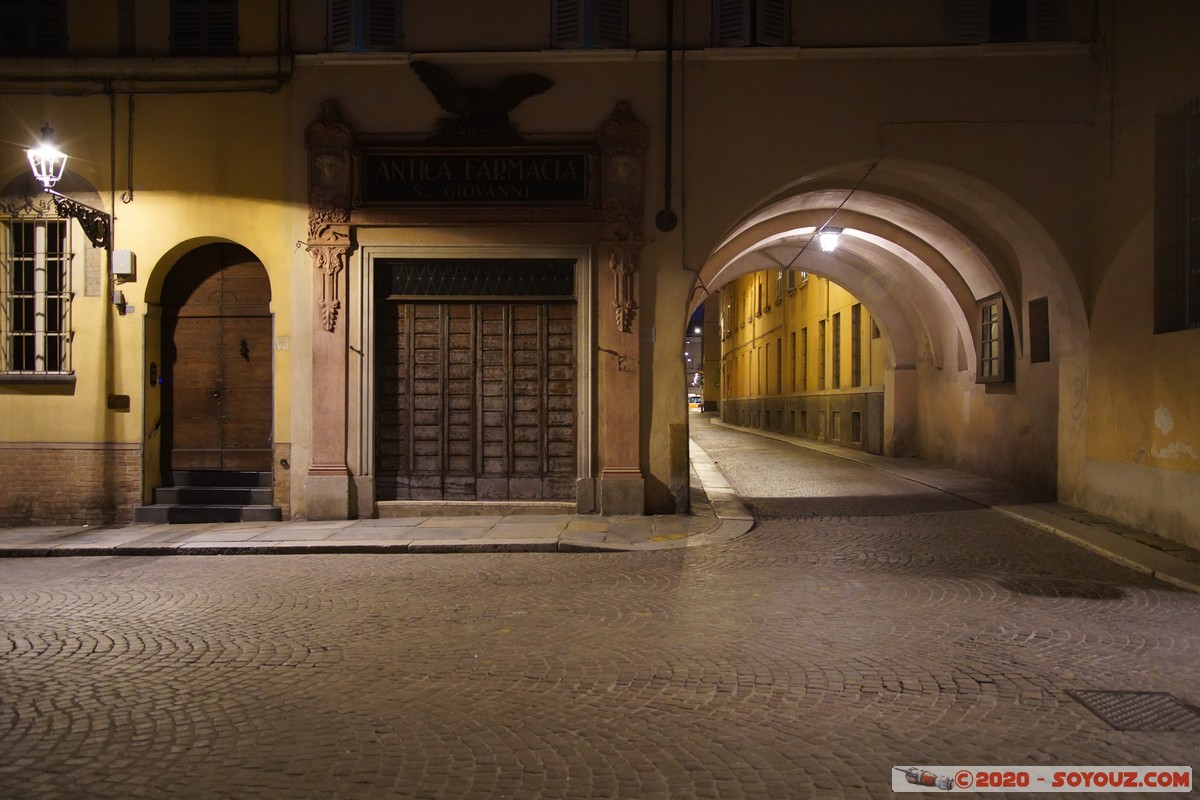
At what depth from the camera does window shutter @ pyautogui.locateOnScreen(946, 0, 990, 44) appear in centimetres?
1166

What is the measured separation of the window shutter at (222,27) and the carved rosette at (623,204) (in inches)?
217

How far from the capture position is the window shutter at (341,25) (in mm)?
11930

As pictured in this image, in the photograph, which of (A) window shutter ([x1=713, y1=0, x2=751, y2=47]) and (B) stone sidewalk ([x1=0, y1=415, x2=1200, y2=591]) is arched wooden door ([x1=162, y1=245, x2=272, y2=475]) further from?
(A) window shutter ([x1=713, y1=0, x2=751, y2=47])

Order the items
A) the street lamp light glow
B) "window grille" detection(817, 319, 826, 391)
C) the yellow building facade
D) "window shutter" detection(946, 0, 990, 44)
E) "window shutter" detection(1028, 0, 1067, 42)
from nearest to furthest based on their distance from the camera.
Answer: the street lamp light glow, "window shutter" detection(1028, 0, 1067, 42), "window shutter" detection(946, 0, 990, 44), the yellow building facade, "window grille" detection(817, 319, 826, 391)

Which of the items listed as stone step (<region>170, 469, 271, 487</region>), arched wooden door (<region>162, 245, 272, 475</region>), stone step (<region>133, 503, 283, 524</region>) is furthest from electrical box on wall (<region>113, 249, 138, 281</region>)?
stone step (<region>133, 503, 283, 524</region>)

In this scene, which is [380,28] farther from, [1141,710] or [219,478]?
[1141,710]

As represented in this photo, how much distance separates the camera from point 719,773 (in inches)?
149

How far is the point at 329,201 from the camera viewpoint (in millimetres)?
11820

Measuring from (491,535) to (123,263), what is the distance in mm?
6570

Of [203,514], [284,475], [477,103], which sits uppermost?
[477,103]

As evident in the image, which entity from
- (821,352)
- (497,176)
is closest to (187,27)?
(497,176)

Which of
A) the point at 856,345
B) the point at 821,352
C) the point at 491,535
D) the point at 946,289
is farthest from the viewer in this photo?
the point at 821,352

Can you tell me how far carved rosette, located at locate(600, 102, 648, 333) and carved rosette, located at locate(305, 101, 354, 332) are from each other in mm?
3644

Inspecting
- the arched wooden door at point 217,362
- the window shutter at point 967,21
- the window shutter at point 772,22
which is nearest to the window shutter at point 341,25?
the arched wooden door at point 217,362
